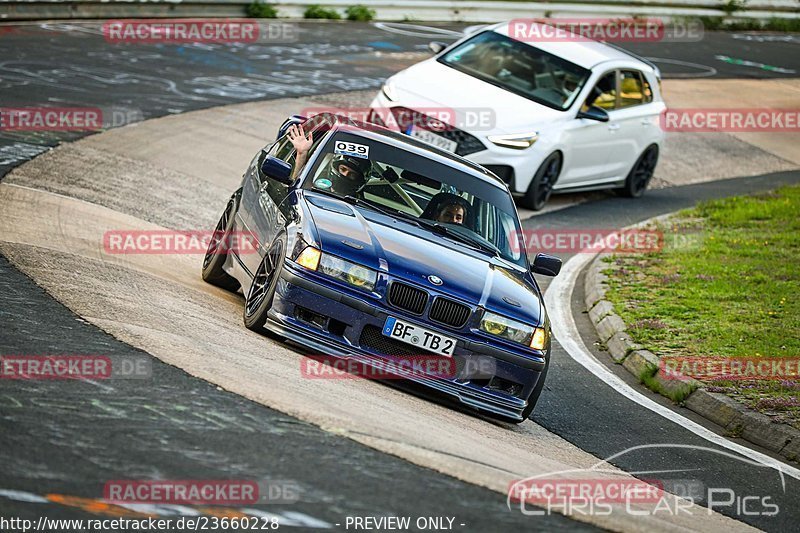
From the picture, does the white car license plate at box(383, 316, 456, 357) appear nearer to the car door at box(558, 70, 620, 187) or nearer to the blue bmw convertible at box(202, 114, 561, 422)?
the blue bmw convertible at box(202, 114, 561, 422)

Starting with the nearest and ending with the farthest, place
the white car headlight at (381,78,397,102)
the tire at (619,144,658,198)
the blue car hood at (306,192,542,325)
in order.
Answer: the blue car hood at (306,192,542,325)
the white car headlight at (381,78,397,102)
the tire at (619,144,658,198)

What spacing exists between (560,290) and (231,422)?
321 inches

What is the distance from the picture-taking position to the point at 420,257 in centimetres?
855

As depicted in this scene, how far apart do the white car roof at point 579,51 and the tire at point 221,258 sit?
323 inches

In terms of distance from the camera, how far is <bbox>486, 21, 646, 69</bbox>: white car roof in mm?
17656

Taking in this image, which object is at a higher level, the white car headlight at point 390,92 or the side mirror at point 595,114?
the white car headlight at point 390,92

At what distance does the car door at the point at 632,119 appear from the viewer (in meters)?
18.4

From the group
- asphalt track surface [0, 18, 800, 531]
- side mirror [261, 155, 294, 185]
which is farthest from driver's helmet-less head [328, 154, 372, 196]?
asphalt track surface [0, 18, 800, 531]

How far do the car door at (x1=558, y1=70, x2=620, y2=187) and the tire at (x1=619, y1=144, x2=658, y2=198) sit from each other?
91cm

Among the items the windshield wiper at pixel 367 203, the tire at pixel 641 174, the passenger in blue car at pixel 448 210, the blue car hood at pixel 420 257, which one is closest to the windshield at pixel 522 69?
the tire at pixel 641 174

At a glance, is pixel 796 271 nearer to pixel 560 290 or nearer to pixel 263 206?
pixel 560 290

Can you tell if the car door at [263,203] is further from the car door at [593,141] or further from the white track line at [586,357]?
the car door at [593,141]

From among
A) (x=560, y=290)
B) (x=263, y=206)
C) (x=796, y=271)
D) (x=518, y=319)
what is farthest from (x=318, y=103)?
(x=518, y=319)

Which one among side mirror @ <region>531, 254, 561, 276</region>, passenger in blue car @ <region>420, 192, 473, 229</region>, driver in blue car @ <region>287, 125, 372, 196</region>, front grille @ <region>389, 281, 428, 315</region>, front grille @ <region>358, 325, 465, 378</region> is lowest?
front grille @ <region>358, 325, 465, 378</region>
